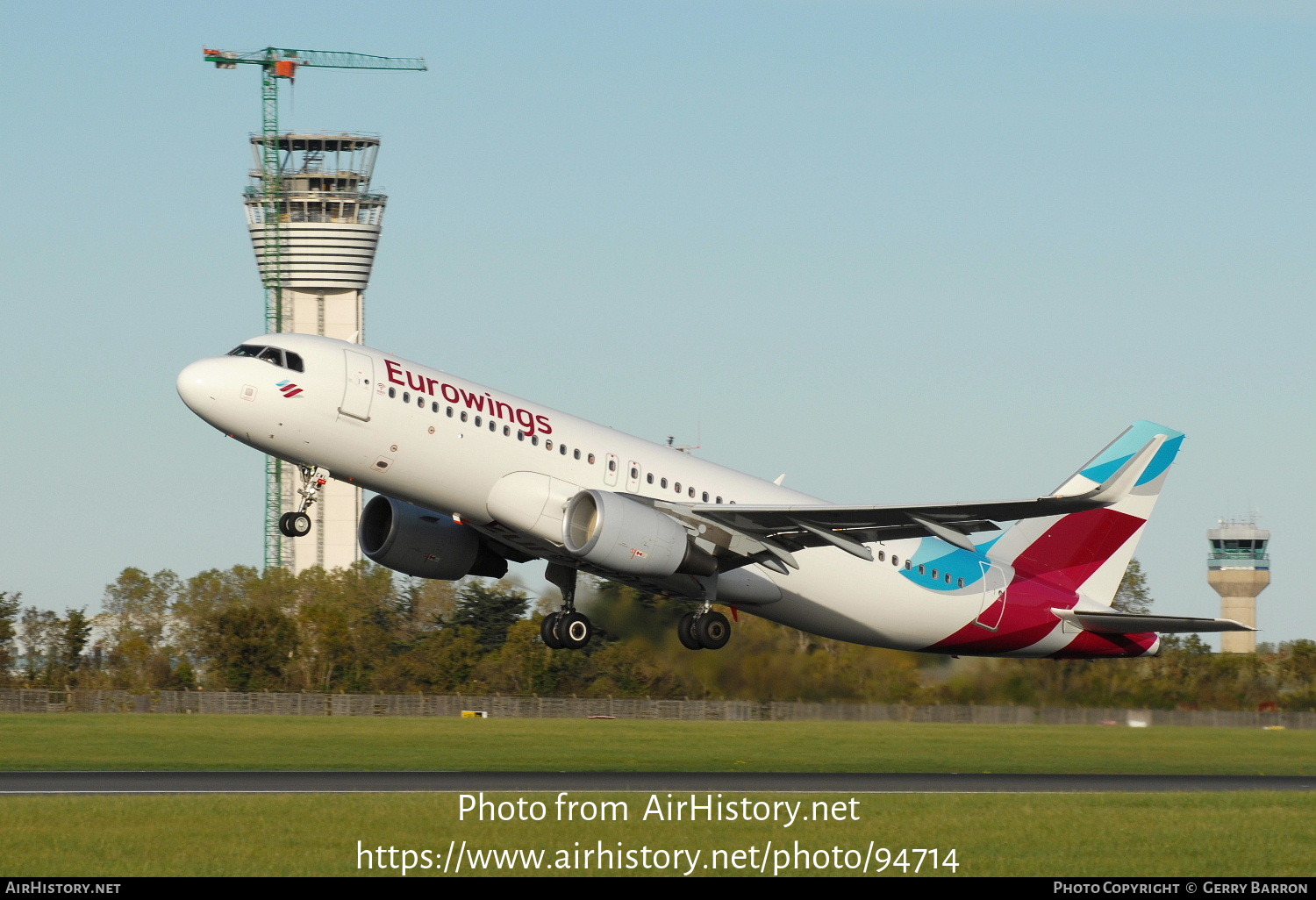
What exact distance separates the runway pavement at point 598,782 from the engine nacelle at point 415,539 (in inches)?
181

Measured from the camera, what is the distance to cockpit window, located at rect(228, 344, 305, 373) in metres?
32.5

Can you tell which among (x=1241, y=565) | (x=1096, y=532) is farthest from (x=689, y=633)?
(x=1241, y=565)

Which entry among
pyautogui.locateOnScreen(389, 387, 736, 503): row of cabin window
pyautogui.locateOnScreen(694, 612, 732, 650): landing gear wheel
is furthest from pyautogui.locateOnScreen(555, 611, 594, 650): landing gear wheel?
pyautogui.locateOnScreen(389, 387, 736, 503): row of cabin window

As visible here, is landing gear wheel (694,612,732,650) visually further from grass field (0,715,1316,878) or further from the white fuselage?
grass field (0,715,1316,878)

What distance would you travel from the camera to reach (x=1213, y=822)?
2734cm

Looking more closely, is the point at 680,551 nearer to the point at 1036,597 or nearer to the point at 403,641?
the point at 1036,597

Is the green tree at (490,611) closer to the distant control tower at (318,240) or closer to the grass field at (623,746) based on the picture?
the grass field at (623,746)

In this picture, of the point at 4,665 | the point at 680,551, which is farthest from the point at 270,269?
the point at 680,551

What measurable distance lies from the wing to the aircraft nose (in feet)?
28.2

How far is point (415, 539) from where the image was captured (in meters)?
38.0

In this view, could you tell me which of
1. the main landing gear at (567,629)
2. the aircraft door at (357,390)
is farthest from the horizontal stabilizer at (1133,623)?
the aircraft door at (357,390)

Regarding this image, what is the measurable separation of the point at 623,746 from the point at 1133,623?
17.2 meters

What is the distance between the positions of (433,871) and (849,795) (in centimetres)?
1218

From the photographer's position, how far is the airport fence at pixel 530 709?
5741cm
